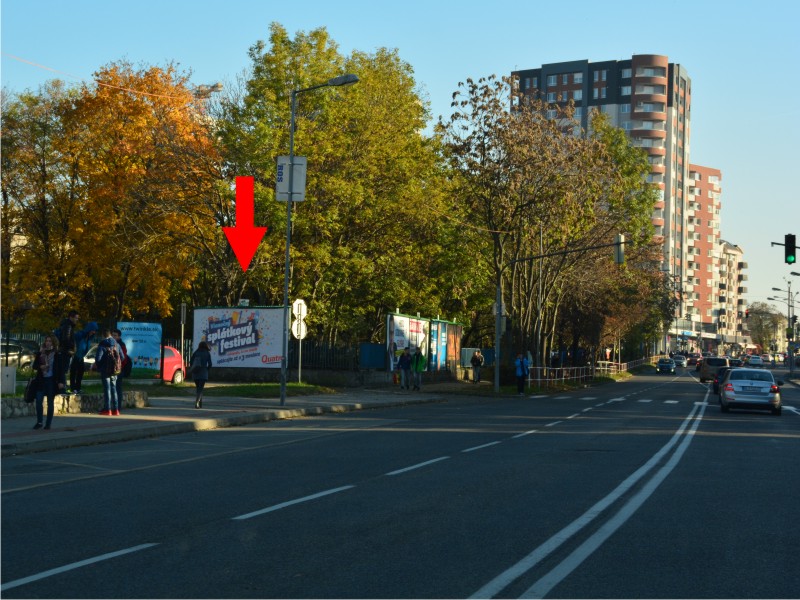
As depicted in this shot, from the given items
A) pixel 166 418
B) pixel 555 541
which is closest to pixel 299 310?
pixel 166 418

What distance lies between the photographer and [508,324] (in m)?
60.4

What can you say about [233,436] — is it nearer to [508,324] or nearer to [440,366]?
[440,366]

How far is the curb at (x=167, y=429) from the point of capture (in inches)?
690

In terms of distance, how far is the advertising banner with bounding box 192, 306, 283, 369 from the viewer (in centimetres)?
4119

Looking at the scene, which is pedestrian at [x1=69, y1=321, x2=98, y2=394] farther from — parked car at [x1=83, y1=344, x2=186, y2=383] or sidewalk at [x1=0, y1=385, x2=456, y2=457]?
parked car at [x1=83, y1=344, x2=186, y2=383]

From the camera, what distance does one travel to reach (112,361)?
22.9m

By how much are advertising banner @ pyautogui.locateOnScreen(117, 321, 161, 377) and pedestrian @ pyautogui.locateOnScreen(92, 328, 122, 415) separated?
1361 cm

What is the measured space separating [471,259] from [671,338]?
139 metres

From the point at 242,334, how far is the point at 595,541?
33.8m

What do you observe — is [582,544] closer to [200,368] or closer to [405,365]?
[200,368]

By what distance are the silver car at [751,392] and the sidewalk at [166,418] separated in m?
10.3

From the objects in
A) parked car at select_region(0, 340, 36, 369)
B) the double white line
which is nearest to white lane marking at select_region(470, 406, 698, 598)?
the double white line

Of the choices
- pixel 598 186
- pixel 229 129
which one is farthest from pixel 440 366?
pixel 229 129

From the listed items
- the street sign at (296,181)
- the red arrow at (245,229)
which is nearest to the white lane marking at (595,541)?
the street sign at (296,181)
